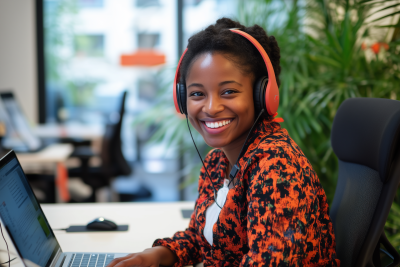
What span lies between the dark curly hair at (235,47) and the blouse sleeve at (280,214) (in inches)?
7.5

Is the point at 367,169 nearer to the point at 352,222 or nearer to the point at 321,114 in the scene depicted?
the point at 352,222

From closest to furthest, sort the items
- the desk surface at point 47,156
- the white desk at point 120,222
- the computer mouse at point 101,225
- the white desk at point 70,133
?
the white desk at point 120,222
the computer mouse at point 101,225
the desk surface at point 47,156
the white desk at point 70,133

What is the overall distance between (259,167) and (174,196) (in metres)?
3.27

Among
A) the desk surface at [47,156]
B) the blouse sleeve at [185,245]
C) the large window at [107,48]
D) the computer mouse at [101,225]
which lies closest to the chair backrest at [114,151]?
the desk surface at [47,156]

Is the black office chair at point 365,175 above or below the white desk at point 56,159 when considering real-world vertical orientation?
above

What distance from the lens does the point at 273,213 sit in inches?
26.3

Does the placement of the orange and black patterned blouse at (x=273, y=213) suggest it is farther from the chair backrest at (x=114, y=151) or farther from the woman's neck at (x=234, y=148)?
the chair backrest at (x=114, y=151)

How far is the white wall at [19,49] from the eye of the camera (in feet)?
11.9

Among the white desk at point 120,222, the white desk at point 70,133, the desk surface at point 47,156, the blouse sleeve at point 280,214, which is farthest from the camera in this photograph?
the white desk at point 70,133

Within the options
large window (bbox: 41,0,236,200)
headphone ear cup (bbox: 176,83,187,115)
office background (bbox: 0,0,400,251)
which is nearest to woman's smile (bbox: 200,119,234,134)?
headphone ear cup (bbox: 176,83,187,115)

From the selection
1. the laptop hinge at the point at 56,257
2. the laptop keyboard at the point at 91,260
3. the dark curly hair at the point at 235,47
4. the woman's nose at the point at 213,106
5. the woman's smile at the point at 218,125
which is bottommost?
the laptop keyboard at the point at 91,260

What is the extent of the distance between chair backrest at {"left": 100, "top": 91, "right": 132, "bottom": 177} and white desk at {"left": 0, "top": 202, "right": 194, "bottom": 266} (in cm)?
135

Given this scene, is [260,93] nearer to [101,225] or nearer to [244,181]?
[244,181]

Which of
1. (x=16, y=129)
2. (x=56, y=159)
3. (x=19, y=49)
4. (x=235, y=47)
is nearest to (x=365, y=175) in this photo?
(x=235, y=47)
